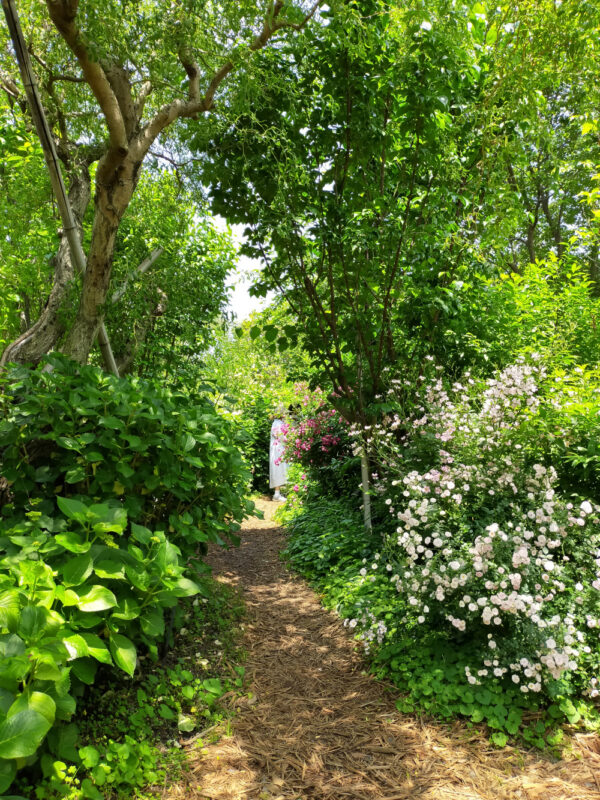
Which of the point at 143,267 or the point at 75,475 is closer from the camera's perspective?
the point at 75,475

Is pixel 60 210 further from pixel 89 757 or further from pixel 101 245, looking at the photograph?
pixel 89 757

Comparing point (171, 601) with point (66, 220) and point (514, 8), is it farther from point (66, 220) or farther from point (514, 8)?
point (514, 8)

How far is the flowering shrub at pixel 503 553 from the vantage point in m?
2.21

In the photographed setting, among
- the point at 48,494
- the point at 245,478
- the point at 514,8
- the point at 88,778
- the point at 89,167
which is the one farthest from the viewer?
the point at 89,167

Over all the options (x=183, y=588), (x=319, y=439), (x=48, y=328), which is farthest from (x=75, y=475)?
(x=319, y=439)

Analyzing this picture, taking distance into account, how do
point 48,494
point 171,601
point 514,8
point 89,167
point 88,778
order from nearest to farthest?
1. point 88,778
2. point 171,601
3. point 48,494
4. point 514,8
5. point 89,167

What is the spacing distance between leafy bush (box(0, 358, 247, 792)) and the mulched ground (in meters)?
0.61

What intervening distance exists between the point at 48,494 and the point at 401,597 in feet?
7.00

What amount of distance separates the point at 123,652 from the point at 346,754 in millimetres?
1177

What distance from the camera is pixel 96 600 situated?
5.26 feet

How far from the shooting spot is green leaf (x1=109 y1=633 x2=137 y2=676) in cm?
164

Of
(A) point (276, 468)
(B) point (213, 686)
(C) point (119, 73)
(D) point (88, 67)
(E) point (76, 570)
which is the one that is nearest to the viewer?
(E) point (76, 570)

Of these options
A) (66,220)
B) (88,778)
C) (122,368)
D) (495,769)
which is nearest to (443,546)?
(495,769)

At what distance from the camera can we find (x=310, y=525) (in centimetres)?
539
